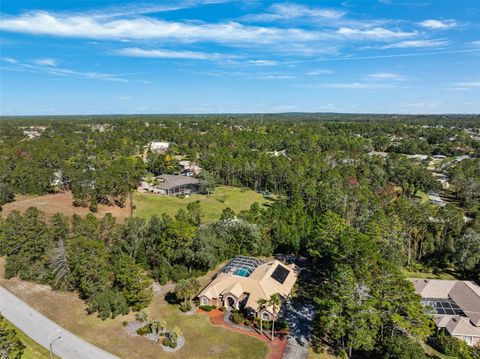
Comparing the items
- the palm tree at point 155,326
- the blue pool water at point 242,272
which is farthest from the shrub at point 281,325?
the palm tree at point 155,326

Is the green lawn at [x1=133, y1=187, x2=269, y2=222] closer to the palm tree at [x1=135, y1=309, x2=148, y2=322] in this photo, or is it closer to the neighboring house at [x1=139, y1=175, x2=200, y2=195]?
the neighboring house at [x1=139, y1=175, x2=200, y2=195]

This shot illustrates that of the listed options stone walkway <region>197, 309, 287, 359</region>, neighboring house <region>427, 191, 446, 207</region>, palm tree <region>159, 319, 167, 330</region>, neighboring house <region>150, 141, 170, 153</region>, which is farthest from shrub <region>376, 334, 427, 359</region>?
neighboring house <region>150, 141, 170, 153</region>

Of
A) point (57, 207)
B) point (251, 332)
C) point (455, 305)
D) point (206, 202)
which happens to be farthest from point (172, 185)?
point (455, 305)

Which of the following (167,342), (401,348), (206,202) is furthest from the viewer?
(206,202)

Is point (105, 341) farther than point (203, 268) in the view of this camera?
No

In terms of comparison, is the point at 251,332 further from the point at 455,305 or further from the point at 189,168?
the point at 189,168

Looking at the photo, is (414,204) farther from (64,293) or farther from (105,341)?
(64,293)

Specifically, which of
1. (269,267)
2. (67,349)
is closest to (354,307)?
(269,267)
